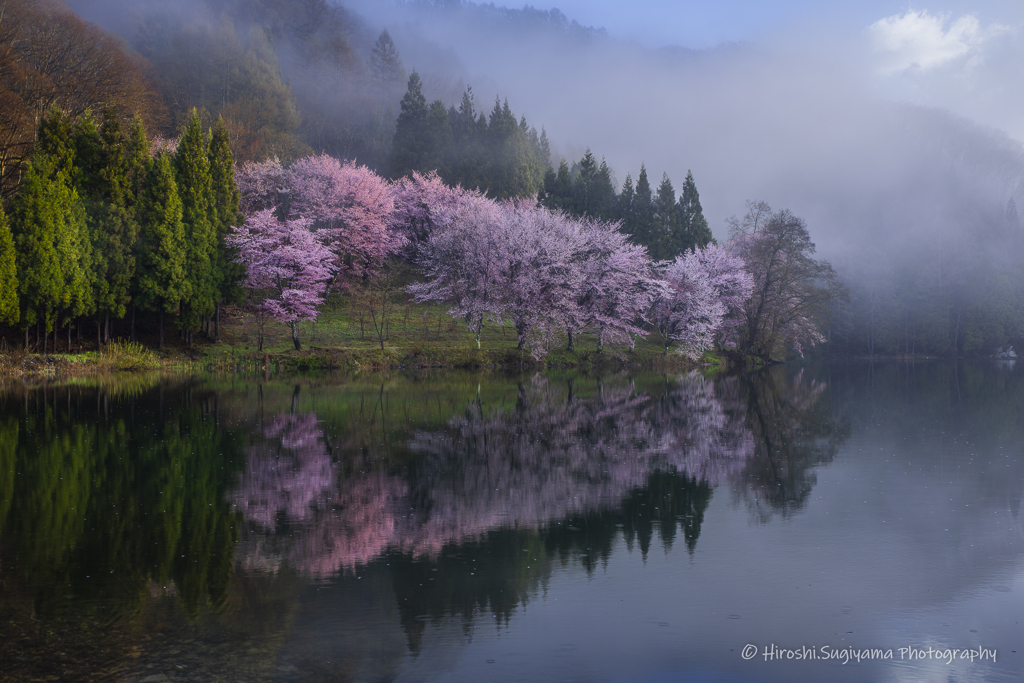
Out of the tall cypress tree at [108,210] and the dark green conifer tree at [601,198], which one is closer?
the tall cypress tree at [108,210]

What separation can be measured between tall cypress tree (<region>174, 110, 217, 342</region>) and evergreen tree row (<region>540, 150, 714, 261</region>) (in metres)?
35.2

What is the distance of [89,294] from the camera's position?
125ft

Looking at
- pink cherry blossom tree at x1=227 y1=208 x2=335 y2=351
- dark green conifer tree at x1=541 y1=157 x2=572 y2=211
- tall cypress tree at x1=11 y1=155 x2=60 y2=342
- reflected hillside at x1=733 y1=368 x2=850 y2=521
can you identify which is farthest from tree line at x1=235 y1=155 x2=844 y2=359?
→ reflected hillside at x1=733 y1=368 x2=850 y2=521

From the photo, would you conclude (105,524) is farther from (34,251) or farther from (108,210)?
(108,210)

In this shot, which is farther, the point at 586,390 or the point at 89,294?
the point at 89,294

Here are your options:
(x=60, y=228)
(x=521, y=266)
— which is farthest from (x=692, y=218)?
(x=60, y=228)

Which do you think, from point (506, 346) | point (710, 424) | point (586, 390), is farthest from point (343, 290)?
point (710, 424)

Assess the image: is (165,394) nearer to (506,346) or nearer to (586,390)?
(586,390)

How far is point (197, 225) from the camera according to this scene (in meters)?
44.4

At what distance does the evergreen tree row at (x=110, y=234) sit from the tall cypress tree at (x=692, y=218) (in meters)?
42.5

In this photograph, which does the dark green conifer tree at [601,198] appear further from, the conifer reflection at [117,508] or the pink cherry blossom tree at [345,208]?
the conifer reflection at [117,508]

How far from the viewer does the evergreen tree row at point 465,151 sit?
271 feet

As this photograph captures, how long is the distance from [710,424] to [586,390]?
1196 centimetres

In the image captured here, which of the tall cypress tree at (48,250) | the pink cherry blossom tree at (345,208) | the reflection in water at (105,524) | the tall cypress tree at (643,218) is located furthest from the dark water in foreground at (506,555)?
the tall cypress tree at (643,218)
